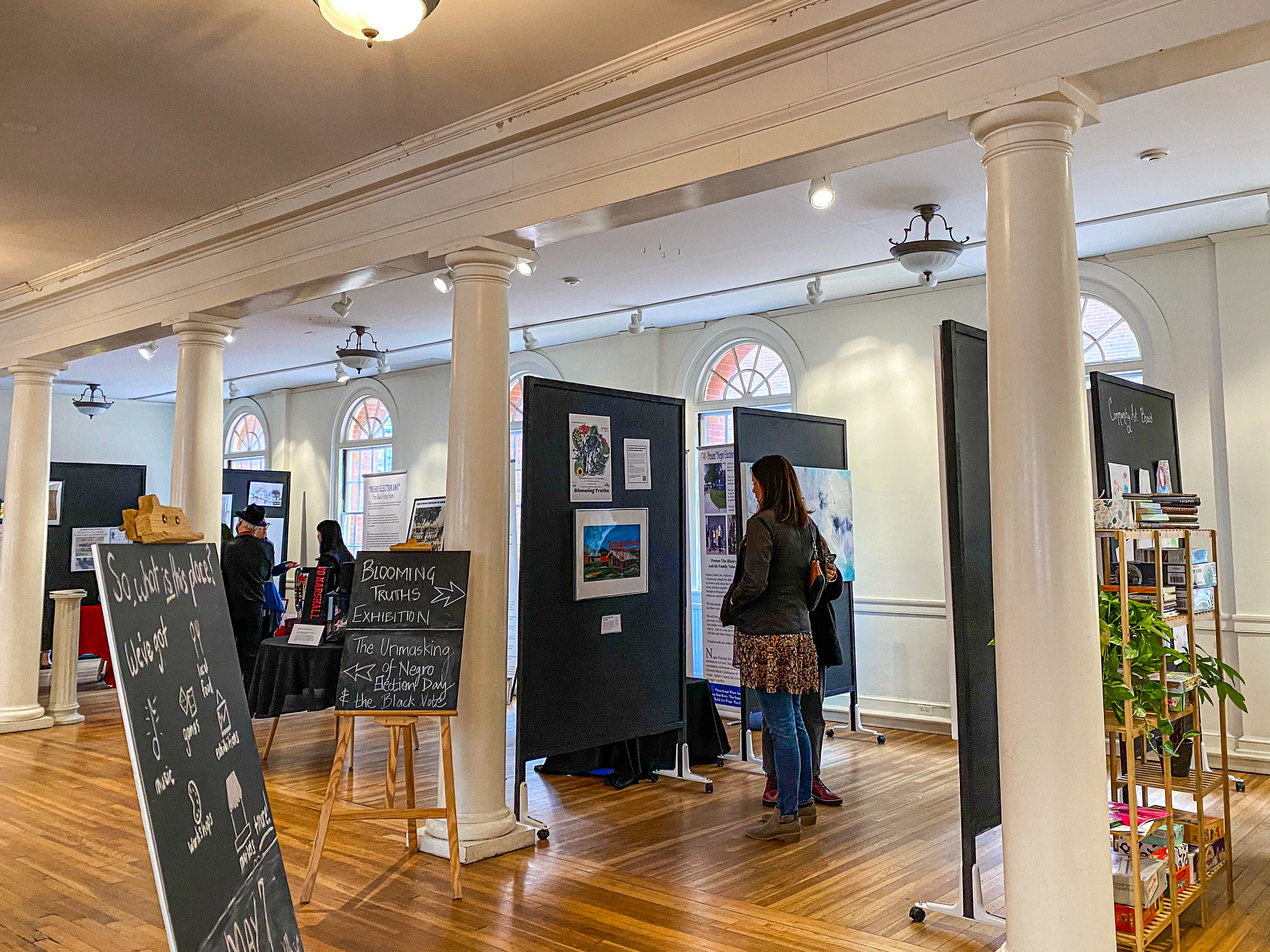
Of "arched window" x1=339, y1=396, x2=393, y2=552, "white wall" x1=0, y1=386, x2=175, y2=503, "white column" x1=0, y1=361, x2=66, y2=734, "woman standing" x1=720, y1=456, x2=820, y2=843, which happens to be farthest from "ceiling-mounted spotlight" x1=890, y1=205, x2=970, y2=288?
"white wall" x1=0, y1=386, x2=175, y2=503

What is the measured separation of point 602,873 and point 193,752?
108 inches

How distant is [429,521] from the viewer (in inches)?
372

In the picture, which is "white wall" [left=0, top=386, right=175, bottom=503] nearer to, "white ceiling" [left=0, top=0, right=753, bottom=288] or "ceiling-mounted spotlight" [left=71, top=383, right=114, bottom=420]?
"ceiling-mounted spotlight" [left=71, top=383, right=114, bottom=420]

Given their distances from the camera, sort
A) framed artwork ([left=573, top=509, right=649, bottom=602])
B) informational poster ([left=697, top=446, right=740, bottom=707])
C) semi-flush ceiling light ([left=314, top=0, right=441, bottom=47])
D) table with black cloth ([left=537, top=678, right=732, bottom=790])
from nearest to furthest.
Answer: semi-flush ceiling light ([left=314, top=0, right=441, bottom=47]), framed artwork ([left=573, top=509, right=649, bottom=602]), table with black cloth ([left=537, top=678, right=732, bottom=790]), informational poster ([left=697, top=446, right=740, bottom=707])

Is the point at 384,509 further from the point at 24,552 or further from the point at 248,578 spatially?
the point at 24,552

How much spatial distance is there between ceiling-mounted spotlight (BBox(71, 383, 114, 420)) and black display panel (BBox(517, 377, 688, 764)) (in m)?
8.17

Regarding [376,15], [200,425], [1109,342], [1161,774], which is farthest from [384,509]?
[1161,774]

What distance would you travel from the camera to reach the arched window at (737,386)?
324 inches

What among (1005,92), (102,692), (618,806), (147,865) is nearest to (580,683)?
(618,806)

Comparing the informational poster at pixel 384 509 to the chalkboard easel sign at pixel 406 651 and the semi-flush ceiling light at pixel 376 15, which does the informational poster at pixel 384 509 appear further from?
the semi-flush ceiling light at pixel 376 15

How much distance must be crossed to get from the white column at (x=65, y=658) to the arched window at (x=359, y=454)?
3684 millimetres

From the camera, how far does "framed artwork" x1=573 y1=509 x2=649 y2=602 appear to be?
5086 mm

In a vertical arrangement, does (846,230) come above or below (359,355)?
above

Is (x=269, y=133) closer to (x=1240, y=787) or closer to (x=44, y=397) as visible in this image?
(x=44, y=397)
